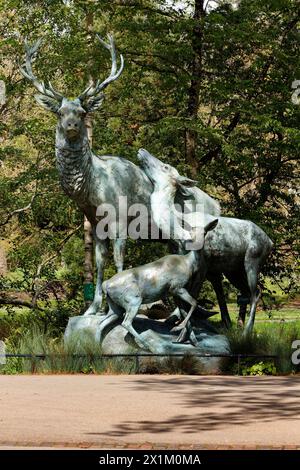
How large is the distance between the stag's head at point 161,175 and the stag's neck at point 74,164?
104cm

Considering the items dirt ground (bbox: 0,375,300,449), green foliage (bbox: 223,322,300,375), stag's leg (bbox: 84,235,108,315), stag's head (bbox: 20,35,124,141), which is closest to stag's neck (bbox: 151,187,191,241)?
stag's leg (bbox: 84,235,108,315)

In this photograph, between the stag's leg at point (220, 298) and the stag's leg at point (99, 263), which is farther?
the stag's leg at point (220, 298)

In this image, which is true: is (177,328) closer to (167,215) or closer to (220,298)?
(167,215)

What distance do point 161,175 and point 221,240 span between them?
4.64 feet

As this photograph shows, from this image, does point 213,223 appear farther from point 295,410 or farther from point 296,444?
point 296,444

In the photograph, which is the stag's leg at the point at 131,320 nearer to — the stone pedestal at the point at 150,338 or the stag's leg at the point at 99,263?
the stone pedestal at the point at 150,338

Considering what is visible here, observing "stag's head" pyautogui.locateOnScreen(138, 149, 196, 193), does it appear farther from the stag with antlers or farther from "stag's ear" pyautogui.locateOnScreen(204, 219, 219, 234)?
"stag's ear" pyautogui.locateOnScreen(204, 219, 219, 234)

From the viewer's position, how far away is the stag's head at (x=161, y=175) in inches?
660

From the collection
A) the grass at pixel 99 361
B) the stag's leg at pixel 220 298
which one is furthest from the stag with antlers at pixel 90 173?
the stag's leg at pixel 220 298

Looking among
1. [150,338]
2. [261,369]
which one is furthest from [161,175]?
[261,369]

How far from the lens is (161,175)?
55.3 ft

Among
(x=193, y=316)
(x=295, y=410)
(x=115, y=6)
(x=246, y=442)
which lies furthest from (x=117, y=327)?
(x=115, y=6)

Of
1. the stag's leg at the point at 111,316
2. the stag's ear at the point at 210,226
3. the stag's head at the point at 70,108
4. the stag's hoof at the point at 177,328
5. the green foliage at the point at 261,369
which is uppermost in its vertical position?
the stag's head at the point at 70,108

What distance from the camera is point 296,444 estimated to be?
807cm
